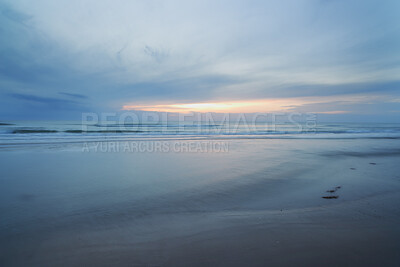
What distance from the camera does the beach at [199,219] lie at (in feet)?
7.62

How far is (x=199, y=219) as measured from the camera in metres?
3.18

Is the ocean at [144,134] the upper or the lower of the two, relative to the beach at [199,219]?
upper

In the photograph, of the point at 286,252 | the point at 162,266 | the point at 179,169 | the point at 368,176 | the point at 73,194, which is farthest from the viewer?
the point at 179,169

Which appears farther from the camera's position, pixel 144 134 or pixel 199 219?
pixel 144 134

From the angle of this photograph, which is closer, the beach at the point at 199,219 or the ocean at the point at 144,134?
the beach at the point at 199,219

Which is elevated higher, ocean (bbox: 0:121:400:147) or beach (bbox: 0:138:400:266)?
ocean (bbox: 0:121:400:147)

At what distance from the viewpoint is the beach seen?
232cm

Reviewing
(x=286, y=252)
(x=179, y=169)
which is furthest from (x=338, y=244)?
(x=179, y=169)

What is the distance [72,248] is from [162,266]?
119cm

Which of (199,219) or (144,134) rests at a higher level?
(144,134)

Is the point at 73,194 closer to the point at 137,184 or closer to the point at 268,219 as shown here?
the point at 137,184

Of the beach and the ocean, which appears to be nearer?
the beach

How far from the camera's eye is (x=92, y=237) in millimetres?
2686

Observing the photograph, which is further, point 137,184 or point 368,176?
point 368,176
